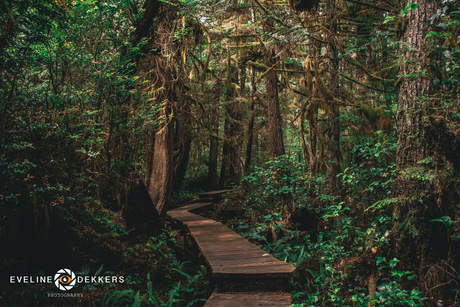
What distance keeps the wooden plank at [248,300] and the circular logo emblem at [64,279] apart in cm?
220

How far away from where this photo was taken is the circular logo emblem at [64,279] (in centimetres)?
391

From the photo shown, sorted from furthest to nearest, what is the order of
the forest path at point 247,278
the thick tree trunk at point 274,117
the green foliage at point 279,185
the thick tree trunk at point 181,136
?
1. the thick tree trunk at point 274,117
2. the thick tree trunk at point 181,136
3. the green foliage at point 279,185
4. the forest path at point 247,278

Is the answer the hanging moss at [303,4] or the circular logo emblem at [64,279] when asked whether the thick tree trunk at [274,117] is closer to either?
the hanging moss at [303,4]

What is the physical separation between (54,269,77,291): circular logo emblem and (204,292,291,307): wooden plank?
2202 mm

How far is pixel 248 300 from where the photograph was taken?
363 cm

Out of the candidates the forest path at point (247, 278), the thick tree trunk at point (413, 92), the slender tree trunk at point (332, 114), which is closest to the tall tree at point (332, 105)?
the slender tree trunk at point (332, 114)

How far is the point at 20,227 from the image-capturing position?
12.3 ft

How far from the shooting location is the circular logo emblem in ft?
12.8

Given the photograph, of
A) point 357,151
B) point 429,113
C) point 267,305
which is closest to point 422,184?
point 429,113

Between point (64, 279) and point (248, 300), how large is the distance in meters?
2.83
